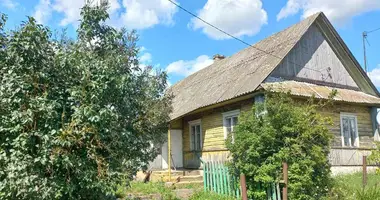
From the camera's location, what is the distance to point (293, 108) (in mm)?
9109

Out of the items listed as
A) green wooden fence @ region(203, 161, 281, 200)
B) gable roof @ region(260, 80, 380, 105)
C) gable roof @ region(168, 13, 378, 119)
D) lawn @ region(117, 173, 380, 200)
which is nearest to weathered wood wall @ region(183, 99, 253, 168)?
gable roof @ region(168, 13, 378, 119)

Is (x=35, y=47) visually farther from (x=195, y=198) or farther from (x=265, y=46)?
(x=265, y=46)

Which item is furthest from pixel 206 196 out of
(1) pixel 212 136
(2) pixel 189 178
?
(1) pixel 212 136

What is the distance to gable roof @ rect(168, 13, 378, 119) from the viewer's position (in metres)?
13.0

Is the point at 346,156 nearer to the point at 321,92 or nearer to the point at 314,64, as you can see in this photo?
the point at 321,92

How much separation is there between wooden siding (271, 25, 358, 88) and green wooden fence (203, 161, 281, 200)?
14.6ft

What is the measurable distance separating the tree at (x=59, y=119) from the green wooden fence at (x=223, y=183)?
14.0 feet

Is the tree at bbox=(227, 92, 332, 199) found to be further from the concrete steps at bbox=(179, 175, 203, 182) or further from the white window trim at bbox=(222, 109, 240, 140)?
the white window trim at bbox=(222, 109, 240, 140)

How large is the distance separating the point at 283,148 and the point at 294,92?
4077mm

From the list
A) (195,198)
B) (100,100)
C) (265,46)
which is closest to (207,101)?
(265,46)

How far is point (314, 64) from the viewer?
48.8ft

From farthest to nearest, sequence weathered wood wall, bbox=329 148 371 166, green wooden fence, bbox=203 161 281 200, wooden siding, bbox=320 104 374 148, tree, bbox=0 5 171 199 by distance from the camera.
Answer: wooden siding, bbox=320 104 374 148 < weathered wood wall, bbox=329 148 371 166 < green wooden fence, bbox=203 161 281 200 < tree, bbox=0 5 171 199

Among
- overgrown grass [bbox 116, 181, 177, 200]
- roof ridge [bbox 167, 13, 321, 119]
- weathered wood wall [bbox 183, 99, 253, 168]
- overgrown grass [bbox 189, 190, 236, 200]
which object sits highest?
roof ridge [bbox 167, 13, 321, 119]

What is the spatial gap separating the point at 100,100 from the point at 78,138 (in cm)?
63
